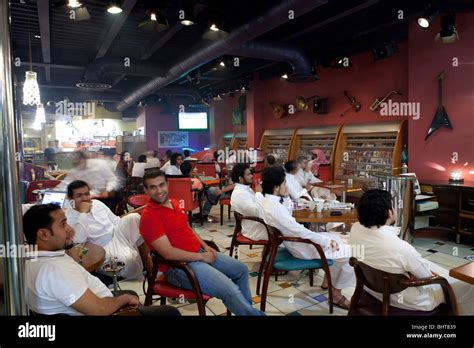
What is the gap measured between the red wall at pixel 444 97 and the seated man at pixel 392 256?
11.7ft

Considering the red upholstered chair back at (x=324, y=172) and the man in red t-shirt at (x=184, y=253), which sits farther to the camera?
the red upholstered chair back at (x=324, y=172)

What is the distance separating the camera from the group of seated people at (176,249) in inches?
58.8

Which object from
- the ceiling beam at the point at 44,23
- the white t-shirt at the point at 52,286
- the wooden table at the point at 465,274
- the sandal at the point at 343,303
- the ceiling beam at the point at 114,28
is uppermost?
the ceiling beam at the point at 114,28

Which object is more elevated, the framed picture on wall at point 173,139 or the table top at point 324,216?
the framed picture on wall at point 173,139

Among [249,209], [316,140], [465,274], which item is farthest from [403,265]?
[316,140]

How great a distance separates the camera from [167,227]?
7.94 ft

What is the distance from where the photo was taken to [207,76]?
10.4 metres

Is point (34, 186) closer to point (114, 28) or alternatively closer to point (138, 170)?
point (114, 28)

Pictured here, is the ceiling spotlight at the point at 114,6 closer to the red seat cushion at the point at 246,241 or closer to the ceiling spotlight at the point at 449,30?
the red seat cushion at the point at 246,241

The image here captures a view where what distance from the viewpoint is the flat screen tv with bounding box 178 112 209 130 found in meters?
14.4

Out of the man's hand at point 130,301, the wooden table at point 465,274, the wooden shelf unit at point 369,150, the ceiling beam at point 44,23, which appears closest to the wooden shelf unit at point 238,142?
the wooden shelf unit at point 369,150

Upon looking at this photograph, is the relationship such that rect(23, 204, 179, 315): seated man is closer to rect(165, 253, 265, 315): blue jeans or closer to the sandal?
rect(165, 253, 265, 315): blue jeans

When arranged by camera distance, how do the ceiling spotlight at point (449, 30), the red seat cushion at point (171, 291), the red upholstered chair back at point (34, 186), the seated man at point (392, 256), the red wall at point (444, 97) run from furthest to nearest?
the red wall at point (444, 97), the ceiling spotlight at point (449, 30), the red upholstered chair back at point (34, 186), the red seat cushion at point (171, 291), the seated man at point (392, 256)

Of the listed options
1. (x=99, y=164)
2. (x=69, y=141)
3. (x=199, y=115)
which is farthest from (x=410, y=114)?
(x=69, y=141)
